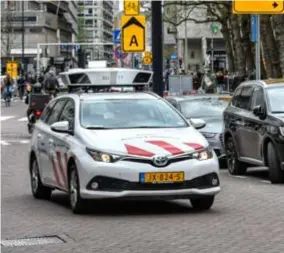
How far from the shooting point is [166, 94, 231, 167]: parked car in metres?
20.2

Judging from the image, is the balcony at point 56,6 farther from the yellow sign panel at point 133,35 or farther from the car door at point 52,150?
the car door at point 52,150

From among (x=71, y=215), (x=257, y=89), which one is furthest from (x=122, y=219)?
(x=257, y=89)

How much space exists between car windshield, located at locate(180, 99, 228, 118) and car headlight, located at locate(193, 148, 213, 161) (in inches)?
357

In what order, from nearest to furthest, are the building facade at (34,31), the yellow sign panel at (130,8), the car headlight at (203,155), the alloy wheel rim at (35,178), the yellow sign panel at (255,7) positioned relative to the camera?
the car headlight at (203,155) < the alloy wheel rim at (35,178) < the yellow sign panel at (130,8) < the yellow sign panel at (255,7) < the building facade at (34,31)

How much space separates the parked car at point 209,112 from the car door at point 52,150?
6522 millimetres

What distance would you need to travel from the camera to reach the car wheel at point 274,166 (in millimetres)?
16016

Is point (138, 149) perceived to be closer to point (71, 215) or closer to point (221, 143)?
point (71, 215)

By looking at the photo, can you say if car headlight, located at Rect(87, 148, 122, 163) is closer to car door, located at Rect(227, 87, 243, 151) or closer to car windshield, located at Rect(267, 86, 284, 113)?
car windshield, located at Rect(267, 86, 284, 113)

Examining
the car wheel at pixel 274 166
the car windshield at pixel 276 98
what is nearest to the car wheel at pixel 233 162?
the car windshield at pixel 276 98

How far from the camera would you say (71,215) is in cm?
1212

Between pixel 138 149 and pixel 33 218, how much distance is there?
1.52 metres

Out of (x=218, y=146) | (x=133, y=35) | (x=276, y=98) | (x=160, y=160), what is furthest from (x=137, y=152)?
(x=133, y=35)

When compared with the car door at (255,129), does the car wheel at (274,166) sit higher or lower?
lower

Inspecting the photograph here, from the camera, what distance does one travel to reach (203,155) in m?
12.0
